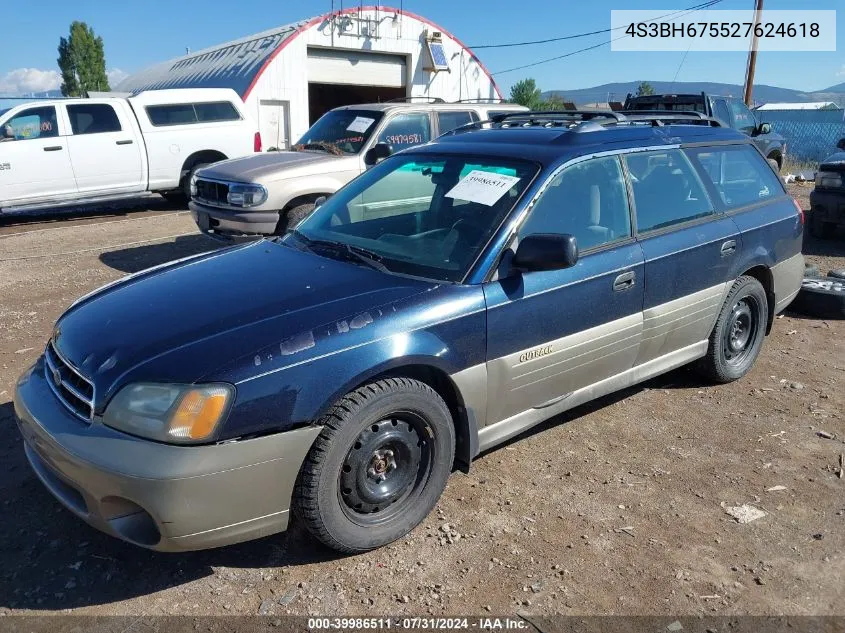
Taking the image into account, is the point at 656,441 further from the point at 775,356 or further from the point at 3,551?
the point at 3,551

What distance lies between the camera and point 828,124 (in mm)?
23781

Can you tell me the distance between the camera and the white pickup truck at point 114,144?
1120 centimetres

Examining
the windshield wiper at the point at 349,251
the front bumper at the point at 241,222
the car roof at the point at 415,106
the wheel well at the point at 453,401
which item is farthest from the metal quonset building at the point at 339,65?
the wheel well at the point at 453,401

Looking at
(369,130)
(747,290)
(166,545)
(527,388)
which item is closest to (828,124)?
(369,130)

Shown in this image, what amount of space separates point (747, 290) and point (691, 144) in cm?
106

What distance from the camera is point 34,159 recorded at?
441 inches

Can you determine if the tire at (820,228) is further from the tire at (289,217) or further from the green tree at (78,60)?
the green tree at (78,60)

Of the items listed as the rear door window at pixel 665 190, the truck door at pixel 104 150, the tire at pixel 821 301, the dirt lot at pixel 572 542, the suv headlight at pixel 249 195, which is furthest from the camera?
the truck door at pixel 104 150

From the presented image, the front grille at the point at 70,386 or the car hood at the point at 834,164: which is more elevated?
the car hood at the point at 834,164

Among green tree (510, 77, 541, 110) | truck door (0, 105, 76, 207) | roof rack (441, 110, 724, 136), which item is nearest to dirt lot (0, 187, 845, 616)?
roof rack (441, 110, 724, 136)

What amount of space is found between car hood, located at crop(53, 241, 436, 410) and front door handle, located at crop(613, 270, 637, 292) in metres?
1.16

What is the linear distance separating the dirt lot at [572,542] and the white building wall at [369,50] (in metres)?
17.8

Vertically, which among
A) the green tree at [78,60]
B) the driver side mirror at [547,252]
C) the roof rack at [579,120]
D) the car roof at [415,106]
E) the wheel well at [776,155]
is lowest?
the driver side mirror at [547,252]

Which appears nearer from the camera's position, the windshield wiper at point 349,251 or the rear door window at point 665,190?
the windshield wiper at point 349,251
